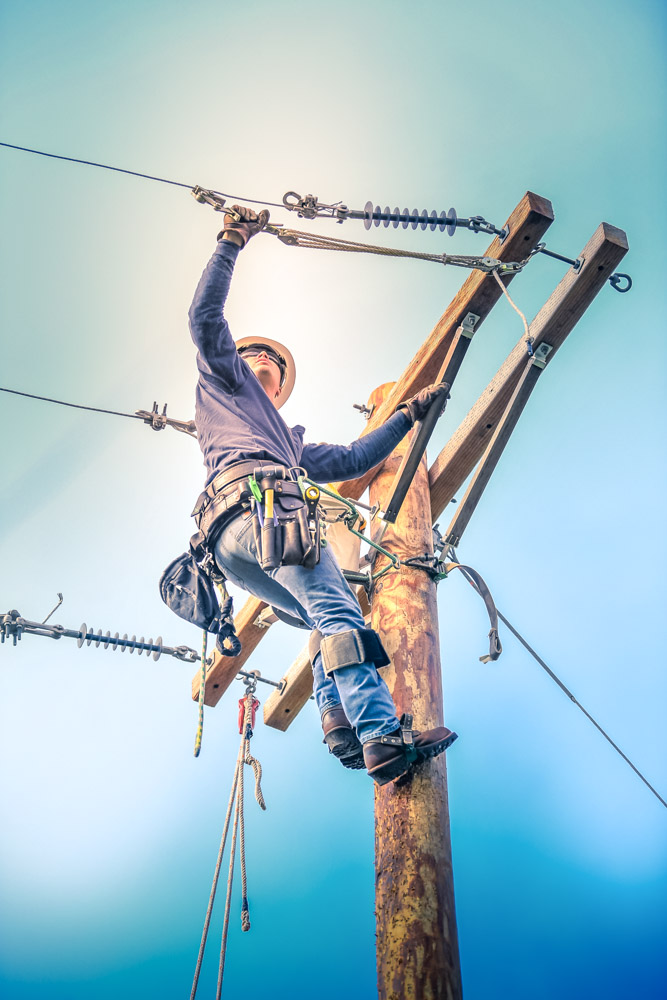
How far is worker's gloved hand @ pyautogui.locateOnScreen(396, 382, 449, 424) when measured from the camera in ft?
12.2

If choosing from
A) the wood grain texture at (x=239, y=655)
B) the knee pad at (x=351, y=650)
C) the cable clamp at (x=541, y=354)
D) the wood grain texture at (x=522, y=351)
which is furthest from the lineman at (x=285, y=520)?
the wood grain texture at (x=239, y=655)

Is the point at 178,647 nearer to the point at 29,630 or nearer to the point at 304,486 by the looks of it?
the point at 29,630

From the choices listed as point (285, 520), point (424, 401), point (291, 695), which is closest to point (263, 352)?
point (424, 401)

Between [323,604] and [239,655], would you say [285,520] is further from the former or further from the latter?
[239,655]

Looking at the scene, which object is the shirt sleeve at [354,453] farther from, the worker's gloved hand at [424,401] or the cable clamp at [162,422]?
the cable clamp at [162,422]

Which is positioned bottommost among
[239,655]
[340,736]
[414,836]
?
[414,836]

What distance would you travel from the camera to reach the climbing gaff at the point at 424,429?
371cm

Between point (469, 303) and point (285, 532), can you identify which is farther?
point (469, 303)

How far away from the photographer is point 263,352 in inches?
163

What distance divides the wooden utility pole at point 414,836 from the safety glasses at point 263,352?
3.94 ft

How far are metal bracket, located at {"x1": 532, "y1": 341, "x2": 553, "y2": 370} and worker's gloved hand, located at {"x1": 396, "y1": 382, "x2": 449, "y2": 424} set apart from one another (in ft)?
1.31

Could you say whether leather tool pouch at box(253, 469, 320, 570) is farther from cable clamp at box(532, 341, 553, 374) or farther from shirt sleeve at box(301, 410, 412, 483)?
cable clamp at box(532, 341, 553, 374)

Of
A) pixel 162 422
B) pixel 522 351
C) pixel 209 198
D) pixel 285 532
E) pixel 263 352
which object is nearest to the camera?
pixel 285 532

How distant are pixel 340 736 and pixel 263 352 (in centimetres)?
206
